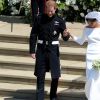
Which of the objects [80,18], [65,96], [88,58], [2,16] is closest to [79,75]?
[65,96]

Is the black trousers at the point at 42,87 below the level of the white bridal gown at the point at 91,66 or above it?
below

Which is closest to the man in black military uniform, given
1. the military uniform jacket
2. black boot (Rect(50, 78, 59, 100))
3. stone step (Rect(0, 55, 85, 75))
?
the military uniform jacket

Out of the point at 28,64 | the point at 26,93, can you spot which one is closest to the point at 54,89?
the point at 26,93

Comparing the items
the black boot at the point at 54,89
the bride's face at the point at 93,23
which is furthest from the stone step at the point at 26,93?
the bride's face at the point at 93,23

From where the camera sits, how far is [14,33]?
11195 mm

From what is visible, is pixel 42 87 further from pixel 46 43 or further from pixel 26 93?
pixel 26 93

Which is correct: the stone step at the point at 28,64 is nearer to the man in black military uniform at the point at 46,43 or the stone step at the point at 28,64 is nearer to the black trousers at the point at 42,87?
the black trousers at the point at 42,87

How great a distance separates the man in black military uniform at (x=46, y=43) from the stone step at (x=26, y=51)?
1.46 m

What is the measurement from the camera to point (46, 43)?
8906 mm

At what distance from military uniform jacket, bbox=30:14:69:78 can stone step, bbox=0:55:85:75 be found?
3.85ft

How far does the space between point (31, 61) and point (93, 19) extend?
2418mm

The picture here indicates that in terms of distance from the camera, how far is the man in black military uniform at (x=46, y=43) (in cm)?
887

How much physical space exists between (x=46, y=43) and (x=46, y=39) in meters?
0.06

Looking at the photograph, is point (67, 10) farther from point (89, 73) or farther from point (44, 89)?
point (89, 73)
